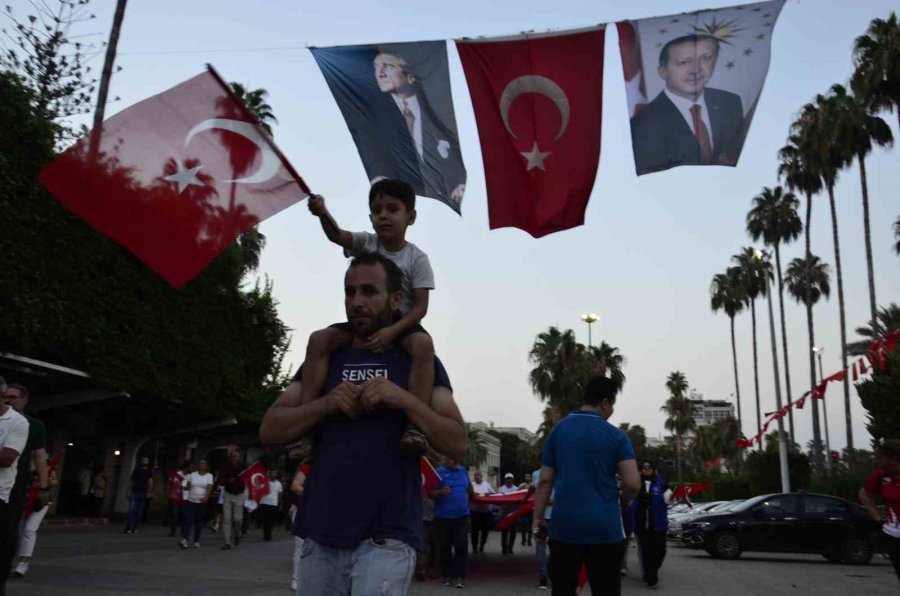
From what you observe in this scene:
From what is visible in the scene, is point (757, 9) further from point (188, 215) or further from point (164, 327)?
point (164, 327)

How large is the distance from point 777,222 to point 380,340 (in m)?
54.5

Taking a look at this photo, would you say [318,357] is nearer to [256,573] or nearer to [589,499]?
[589,499]

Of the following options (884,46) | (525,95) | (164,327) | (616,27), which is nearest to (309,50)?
(525,95)

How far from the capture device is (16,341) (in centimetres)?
1662

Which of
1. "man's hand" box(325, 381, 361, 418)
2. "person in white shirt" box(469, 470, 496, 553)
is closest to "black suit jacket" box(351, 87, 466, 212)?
"man's hand" box(325, 381, 361, 418)

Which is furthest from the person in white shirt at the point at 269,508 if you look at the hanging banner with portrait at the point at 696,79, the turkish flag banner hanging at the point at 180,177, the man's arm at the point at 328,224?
the man's arm at the point at 328,224

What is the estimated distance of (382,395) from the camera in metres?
2.81

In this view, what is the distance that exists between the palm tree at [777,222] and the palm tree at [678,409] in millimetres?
42276

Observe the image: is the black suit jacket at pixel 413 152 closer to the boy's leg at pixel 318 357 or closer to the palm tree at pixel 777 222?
the boy's leg at pixel 318 357

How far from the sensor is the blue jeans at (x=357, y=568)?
2744 mm

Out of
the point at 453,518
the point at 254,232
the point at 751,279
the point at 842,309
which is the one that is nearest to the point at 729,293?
the point at 751,279

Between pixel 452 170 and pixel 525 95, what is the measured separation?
92 cm

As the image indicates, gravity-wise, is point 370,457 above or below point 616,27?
below

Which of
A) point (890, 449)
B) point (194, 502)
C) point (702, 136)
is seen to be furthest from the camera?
point (194, 502)
